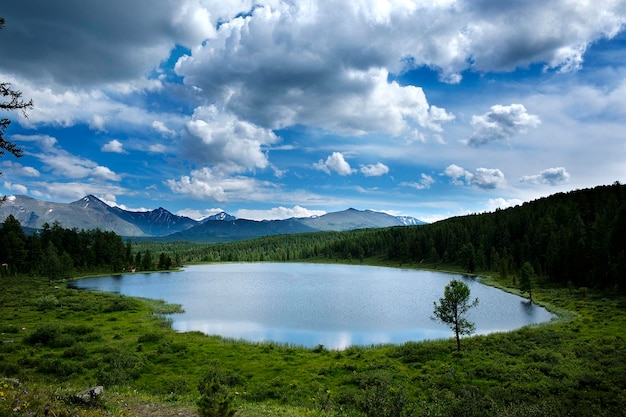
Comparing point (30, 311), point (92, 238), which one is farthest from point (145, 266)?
point (30, 311)

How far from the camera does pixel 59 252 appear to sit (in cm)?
15975

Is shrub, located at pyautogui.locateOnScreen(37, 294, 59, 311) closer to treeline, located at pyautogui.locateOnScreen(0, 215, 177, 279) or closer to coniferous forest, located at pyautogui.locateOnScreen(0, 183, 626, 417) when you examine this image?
coniferous forest, located at pyautogui.locateOnScreen(0, 183, 626, 417)

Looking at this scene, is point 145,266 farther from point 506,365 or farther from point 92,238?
point 506,365

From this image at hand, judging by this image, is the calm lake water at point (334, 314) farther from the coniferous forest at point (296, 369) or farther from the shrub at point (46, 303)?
the shrub at point (46, 303)

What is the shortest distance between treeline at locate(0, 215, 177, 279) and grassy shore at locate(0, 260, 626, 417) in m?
91.7

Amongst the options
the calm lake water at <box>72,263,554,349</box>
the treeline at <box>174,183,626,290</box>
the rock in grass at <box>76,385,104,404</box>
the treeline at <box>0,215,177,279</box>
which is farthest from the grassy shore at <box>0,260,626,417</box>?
the treeline at <box>0,215,177,279</box>

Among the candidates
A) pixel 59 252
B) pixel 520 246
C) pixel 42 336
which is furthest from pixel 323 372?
pixel 59 252

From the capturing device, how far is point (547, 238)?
435 feet

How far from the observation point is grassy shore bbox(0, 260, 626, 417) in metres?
20.0

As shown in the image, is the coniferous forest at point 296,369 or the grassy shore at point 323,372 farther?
the grassy shore at point 323,372

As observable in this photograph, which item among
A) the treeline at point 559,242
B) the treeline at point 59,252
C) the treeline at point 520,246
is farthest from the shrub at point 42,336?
the treeline at point 559,242

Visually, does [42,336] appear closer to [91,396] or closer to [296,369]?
[296,369]

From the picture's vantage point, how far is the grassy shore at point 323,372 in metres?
20.0

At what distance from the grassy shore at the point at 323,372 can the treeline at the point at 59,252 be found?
301 ft
